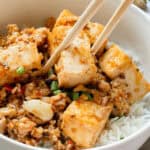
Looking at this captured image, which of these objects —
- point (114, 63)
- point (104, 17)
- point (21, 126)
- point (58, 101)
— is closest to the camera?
point (21, 126)

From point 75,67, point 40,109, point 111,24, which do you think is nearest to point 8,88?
point 40,109

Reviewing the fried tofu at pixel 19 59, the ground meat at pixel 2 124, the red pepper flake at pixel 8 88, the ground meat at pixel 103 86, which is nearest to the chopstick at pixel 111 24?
the ground meat at pixel 103 86

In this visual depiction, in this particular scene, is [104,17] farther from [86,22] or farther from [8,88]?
[8,88]

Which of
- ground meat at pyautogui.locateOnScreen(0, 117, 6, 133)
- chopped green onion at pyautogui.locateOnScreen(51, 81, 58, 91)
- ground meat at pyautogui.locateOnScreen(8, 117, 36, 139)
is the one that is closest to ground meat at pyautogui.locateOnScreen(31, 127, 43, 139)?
ground meat at pyautogui.locateOnScreen(8, 117, 36, 139)

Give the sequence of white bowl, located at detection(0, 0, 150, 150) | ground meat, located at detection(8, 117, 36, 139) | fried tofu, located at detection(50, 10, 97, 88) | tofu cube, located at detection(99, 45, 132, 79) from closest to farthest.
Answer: ground meat, located at detection(8, 117, 36, 139), fried tofu, located at detection(50, 10, 97, 88), tofu cube, located at detection(99, 45, 132, 79), white bowl, located at detection(0, 0, 150, 150)

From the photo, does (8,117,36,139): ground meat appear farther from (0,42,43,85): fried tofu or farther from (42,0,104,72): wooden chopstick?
(42,0,104,72): wooden chopstick

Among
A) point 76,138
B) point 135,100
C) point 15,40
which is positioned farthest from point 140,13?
point 76,138

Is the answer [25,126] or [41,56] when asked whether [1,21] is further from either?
[25,126]
